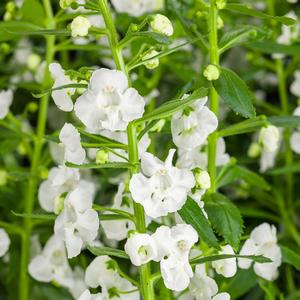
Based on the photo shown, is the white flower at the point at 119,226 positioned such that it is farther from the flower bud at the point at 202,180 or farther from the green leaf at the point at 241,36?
the green leaf at the point at 241,36

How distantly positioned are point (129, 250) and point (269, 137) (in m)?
0.33

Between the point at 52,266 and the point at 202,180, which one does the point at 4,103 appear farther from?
the point at 202,180

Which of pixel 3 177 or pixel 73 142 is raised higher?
pixel 73 142

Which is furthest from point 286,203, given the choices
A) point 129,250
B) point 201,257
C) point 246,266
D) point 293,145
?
point 129,250

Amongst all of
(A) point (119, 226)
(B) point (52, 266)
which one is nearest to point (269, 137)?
(A) point (119, 226)

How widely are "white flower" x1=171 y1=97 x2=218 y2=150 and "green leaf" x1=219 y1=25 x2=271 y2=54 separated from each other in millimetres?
155

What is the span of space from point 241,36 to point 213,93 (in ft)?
0.36

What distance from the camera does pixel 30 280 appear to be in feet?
5.28

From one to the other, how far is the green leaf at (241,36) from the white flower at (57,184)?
30cm

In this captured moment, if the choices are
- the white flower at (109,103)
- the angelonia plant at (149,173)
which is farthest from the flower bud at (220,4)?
the white flower at (109,103)

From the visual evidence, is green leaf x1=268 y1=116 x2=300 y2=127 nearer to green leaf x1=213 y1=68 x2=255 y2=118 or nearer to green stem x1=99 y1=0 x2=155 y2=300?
green leaf x1=213 y1=68 x2=255 y2=118

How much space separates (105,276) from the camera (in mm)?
1222

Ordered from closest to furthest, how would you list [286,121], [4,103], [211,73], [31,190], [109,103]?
[109,103], [211,73], [286,121], [4,103], [31,190]

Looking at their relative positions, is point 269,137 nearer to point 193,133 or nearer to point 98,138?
point 193,133
